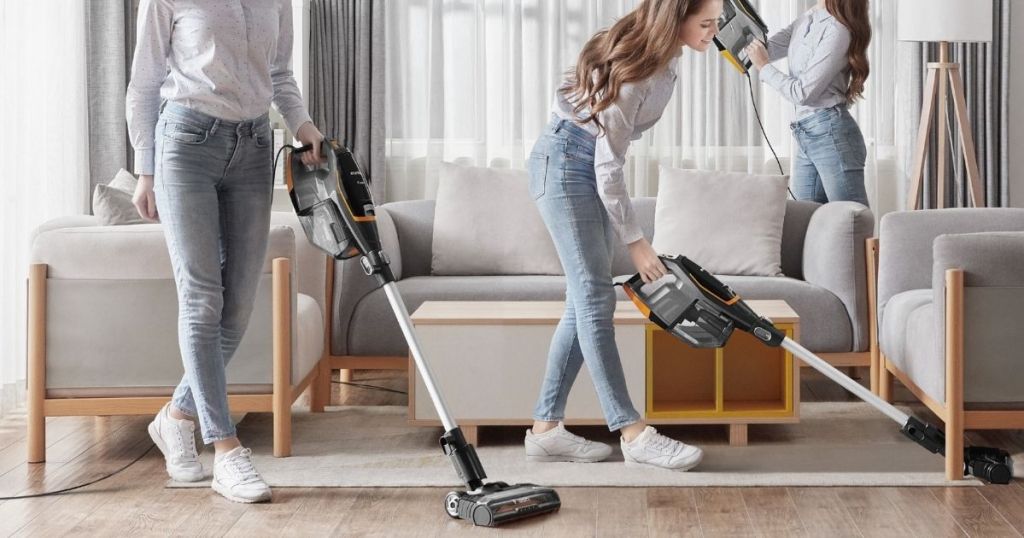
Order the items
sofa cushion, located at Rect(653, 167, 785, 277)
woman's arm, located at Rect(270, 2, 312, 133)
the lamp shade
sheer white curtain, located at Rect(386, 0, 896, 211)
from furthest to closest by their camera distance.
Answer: sheer white curtain, located at Rect(386, 0, 896, 211) → the lamp shade → sofa cushion, located at Rect(653, 167, 785, 277) → woman's arm, located at Rect(270, 2, 312, 133)

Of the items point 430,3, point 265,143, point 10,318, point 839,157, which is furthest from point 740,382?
point 430,3

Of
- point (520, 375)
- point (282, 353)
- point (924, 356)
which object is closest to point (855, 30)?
point (924, 356)

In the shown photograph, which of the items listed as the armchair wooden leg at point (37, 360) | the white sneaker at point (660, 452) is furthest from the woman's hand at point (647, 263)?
the armchair wooden leg at point (37, 360)

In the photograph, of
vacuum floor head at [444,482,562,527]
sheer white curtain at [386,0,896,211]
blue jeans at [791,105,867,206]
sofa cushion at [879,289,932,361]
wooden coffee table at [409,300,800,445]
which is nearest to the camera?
vacuum floor head at [444,482,562,527]

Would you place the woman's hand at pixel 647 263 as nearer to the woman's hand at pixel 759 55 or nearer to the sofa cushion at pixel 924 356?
the sofa cushion at pixel 924 356

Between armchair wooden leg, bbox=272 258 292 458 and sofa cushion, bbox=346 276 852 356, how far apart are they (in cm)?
70

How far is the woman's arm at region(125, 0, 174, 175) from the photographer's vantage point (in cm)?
220

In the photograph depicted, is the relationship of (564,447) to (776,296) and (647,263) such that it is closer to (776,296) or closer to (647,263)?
(647,263)

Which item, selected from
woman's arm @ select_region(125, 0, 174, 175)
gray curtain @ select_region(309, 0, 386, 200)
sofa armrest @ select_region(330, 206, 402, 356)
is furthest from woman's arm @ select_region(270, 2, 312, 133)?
gray curtain @ select_region(309, 0, 386, 200)

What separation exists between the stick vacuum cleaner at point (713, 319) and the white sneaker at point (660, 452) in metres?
0.28

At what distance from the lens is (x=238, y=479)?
230 centimetres

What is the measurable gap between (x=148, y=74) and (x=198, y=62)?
0.10 metres

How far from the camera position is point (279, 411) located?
106 inches

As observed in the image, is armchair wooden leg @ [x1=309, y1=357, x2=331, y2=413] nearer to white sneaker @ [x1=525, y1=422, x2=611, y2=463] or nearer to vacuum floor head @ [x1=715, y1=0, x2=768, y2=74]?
white sneaker @ [x1=525, y1=422, x2=611, y2=463]
